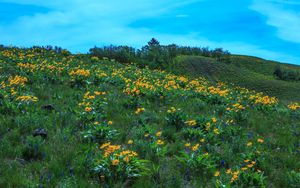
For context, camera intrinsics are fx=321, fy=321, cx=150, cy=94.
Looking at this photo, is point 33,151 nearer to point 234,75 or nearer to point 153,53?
point 153,53

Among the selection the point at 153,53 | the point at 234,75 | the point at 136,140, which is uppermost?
the point at 153,53

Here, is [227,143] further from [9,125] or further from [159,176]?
[9,125]

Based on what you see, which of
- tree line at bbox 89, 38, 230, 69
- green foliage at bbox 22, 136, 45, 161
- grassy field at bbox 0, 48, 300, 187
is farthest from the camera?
tree line at bbox 89, 38, 230, 69

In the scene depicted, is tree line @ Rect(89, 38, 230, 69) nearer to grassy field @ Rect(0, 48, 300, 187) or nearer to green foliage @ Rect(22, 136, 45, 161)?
grassy field @ Rect(0, 48, 300, 187)

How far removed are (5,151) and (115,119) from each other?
3366 millimetres

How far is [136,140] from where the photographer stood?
24.2 feet

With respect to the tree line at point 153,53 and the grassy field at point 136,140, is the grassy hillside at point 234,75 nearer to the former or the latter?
the tree line at point 153,53

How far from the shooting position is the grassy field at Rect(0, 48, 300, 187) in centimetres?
584

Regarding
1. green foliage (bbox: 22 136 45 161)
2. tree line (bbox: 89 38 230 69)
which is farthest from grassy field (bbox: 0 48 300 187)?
tree line (bbox: 89 38 230 69)

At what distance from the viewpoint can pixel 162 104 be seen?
11625mm

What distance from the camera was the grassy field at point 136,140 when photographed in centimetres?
584

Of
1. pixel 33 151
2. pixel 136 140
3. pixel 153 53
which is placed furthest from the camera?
pixel 153 53

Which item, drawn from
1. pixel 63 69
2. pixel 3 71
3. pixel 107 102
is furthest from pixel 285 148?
pixel 3 71

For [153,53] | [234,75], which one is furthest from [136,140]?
[234,75]
